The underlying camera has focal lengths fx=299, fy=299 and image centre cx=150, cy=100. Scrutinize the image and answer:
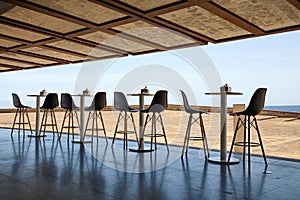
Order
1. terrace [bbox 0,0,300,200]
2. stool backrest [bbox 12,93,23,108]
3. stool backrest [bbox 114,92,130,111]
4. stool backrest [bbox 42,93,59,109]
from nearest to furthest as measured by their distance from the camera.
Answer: terrace [bbox 0,0,300,200] → stool backrest [bbox 114,92,130,111] → stool backrest [bbox 42,93,59,109] → stool backrest [bbox 12,93,23,108]

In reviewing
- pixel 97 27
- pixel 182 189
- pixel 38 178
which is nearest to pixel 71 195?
pixel 38 178

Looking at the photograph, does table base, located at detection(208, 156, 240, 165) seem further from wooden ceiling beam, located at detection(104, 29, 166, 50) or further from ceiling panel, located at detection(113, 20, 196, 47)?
wooden ceiling beam, located at detection(104, 29, 166, 50)

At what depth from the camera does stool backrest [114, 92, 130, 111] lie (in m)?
5.60

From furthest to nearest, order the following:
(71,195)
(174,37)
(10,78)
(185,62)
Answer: (10,78)
(185,62)
(174,37)
(71,195)

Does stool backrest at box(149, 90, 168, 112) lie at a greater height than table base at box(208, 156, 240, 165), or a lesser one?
greater

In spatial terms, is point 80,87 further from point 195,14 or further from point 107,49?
point 195,14

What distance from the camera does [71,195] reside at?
2766 mm

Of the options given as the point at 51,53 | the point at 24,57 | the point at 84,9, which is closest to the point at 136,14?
the point at 84,9

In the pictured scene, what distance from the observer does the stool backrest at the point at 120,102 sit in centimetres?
560

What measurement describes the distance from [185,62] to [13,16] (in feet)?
10.8

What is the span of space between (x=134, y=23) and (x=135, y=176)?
2516 millimetres

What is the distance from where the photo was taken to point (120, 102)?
18.7 feet

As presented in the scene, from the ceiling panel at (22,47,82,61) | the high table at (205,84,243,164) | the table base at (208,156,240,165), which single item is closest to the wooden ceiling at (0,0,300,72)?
the ceiling panel at (22,47,82,61)

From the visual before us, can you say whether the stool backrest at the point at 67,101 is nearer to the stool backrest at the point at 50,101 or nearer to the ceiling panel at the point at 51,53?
the stool backrest at the point at 50,101
